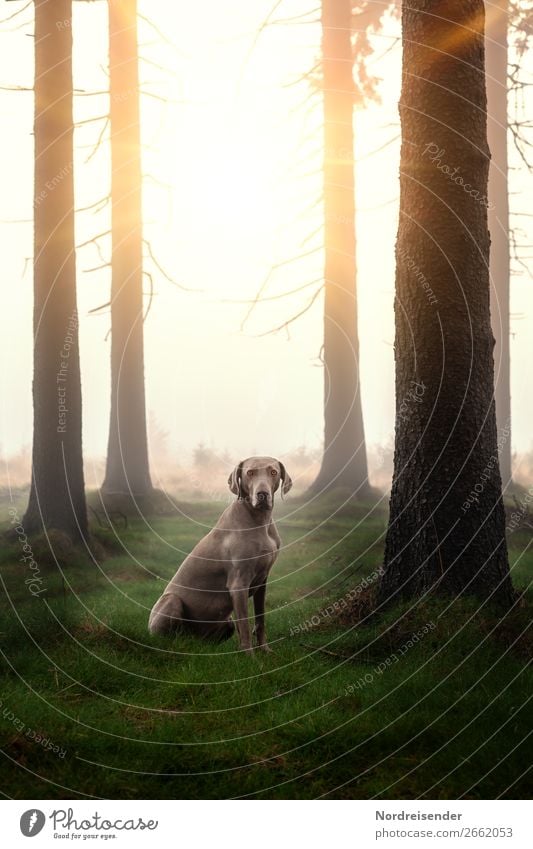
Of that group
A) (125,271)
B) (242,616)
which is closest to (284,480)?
(242,616)

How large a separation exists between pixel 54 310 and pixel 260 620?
5621 millimetres

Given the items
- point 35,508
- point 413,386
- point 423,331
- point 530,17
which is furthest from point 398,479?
point 530,17

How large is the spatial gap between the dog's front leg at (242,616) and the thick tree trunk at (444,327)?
1520mm

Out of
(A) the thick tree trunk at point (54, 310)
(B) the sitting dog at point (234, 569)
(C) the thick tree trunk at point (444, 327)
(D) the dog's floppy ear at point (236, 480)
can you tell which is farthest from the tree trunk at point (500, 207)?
(D) the dog's floppy ear at point (236, 480)

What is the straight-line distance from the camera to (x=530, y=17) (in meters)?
17.8

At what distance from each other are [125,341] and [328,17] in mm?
8075

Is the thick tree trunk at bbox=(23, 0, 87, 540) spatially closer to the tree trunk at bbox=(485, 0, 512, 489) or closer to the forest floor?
the forest floor

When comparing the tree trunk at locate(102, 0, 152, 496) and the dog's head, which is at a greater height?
the tree trunk at locate(102, 0, 152, 496)

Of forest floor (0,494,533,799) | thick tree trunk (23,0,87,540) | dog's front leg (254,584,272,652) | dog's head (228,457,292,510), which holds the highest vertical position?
thick tree trunk (23,0,87,540)

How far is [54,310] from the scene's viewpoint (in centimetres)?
1088

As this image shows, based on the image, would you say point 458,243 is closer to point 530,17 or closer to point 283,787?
point 283,787

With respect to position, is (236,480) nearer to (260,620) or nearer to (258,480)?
(258,480)

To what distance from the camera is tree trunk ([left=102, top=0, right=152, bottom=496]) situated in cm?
1399

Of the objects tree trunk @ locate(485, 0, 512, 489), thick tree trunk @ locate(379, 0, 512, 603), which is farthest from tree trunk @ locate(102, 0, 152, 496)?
tree trunk @ locate(485, 0, 512, 489)
